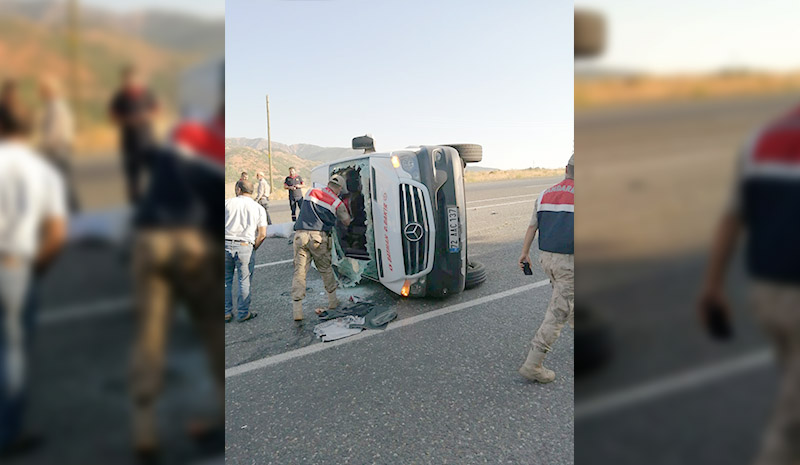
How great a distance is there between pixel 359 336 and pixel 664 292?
407 cm

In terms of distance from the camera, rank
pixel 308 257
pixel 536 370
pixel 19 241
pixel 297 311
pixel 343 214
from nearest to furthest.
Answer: pixel 19 241
pixel 536 370
pixel 297 311
pixel 308 257
pixel 343 214

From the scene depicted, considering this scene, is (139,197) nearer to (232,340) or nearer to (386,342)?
(386,342)

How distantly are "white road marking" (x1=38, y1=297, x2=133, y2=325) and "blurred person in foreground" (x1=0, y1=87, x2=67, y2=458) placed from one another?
2cm

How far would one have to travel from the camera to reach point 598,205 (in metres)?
0.62

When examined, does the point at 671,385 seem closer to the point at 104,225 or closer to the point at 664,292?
the point at 664,292

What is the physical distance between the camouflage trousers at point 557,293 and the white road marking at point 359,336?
1762 mm

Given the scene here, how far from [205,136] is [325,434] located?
2.77 m


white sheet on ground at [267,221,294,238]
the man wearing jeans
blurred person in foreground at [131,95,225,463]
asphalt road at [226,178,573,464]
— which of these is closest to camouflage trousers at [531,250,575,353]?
asphalt road at [226,178,573,464]

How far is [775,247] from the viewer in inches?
19.3

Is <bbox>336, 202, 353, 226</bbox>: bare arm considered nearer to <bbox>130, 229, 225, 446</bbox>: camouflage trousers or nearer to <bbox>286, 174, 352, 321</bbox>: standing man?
<bbox>286, 174, 352, 321</bbox>: standing man

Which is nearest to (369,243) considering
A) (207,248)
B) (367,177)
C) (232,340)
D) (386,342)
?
(367,177)

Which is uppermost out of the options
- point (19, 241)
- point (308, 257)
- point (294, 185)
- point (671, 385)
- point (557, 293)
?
point (294, 185)

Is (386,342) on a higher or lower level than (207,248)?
lower

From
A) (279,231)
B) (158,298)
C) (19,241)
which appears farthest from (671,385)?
(279,231)
